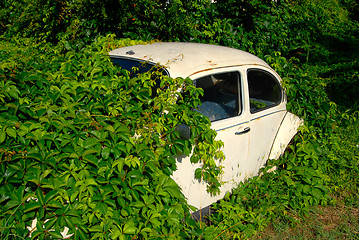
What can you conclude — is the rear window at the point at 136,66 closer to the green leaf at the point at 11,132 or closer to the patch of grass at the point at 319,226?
the green leaf at the point at 11,132

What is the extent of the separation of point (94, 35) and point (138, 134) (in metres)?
4.27

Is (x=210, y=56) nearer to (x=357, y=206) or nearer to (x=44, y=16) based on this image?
(x=357, y=206)

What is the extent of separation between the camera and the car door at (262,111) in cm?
391

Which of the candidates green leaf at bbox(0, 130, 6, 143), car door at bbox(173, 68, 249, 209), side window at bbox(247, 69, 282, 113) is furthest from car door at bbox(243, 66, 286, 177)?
green leaf at bbox(0, 130, 6, 143)

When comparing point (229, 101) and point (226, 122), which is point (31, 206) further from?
point (229, 101)

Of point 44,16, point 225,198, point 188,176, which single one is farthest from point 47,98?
point 44,16

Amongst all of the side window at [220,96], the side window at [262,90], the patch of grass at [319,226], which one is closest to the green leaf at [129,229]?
the side window at [220,96]

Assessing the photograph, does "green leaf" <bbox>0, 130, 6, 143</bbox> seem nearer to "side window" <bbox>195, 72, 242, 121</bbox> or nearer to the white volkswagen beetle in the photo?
the white volkswagen beetle

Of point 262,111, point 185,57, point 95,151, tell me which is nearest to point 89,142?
point 95,151

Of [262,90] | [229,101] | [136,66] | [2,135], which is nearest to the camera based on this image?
[2,135]

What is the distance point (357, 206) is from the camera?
13.9 ft

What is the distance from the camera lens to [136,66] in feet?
12.2

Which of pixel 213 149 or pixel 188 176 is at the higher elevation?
pixel 213 149

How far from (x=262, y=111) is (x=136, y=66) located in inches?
62.3
